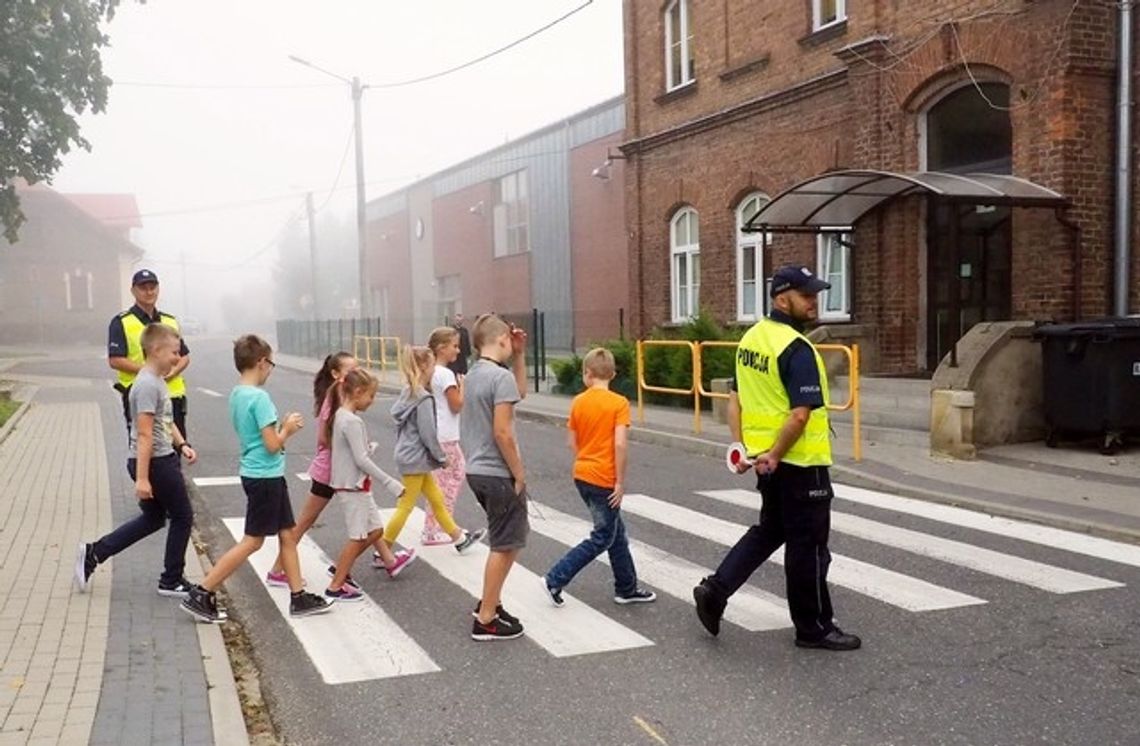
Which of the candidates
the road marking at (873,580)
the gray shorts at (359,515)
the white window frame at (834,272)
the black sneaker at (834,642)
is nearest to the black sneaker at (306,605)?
the gray shorts at (359,515)

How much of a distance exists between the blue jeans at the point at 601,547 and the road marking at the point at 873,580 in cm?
137

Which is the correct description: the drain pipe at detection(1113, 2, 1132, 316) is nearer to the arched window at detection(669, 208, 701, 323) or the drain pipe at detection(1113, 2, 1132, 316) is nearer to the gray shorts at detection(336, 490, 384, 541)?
the arched window at detection(669, 208, 701, 323)

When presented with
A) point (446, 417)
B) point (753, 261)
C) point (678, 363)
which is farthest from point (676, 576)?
point (753, 261)

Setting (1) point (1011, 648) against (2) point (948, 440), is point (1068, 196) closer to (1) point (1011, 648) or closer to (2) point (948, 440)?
(2) point (948, 440)

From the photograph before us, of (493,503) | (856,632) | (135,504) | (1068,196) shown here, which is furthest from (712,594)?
(1068,196)

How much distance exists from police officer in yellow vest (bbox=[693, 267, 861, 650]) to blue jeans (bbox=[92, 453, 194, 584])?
9.88 feet

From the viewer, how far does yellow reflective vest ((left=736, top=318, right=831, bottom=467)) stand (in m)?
5.12

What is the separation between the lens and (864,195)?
15.0 m

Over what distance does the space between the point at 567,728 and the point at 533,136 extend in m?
33.0

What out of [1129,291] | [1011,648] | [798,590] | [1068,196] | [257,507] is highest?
[1068,196]

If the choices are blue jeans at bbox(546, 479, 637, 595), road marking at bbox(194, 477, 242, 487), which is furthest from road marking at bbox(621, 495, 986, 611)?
road marking at bbox(194, 477, 242, 487)

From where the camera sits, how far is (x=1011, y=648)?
5309 millimetres

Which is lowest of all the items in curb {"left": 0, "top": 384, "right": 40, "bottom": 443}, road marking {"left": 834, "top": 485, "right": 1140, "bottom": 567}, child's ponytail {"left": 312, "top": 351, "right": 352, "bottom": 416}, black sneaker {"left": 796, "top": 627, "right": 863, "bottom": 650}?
road marking {"left": 834, "top": 485, "right": 1140, "bottom": 567}

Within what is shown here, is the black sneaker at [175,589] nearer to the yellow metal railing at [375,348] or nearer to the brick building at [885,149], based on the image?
the brick building at [885,149]
